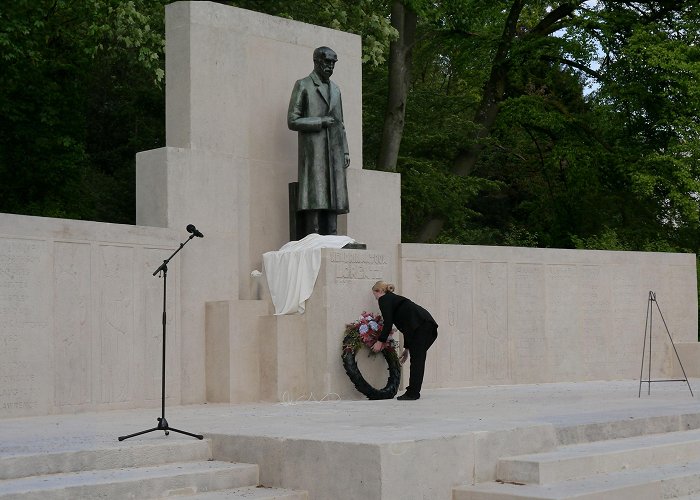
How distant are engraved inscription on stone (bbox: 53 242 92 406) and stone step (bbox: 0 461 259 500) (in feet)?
14.2

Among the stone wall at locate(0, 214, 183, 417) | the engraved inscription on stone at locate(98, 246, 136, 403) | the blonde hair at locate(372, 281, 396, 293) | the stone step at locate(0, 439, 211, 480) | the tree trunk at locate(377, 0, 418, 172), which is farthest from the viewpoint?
the tree trunk at locate(377, 0, 418, 172)

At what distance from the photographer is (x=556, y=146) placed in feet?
95.6

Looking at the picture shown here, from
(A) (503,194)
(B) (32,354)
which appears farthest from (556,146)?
(B) (32,354)

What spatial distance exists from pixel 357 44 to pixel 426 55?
1309 cm

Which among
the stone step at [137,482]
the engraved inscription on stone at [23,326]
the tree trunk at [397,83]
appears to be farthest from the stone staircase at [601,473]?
the tree trunk at [397,83]

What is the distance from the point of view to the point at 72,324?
44.8 feet

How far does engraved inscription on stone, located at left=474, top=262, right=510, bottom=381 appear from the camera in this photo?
18500 mm

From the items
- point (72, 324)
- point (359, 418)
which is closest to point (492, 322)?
point (72, 324)

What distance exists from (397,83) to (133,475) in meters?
18.7

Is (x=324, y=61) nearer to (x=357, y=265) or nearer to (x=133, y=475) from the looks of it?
(x=357, y=265)

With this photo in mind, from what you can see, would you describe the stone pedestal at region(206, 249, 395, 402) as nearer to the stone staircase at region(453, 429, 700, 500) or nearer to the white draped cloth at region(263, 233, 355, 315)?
the white draped cloth at region(263, 233, 355, 315)

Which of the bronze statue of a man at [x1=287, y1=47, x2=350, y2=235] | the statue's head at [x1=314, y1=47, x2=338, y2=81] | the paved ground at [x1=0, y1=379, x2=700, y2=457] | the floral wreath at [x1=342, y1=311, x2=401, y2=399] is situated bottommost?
the paved ground at [x1=0, y1=379, x2=700, y2=457]

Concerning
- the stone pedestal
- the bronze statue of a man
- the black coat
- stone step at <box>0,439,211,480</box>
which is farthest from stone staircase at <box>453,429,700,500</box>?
the bronze statue of a man

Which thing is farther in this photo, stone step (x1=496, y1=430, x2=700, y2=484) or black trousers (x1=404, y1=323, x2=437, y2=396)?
black trousers (x1=404, y1=323, x2=437, y2=396)
